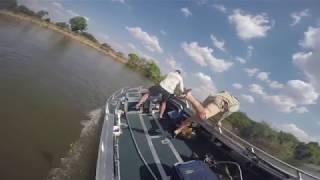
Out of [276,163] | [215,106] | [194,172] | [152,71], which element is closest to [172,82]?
[215,106]

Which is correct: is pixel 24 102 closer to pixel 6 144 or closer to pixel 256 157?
pixel 6 144

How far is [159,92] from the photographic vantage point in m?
8.32

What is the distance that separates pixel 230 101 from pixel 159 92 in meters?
2.40

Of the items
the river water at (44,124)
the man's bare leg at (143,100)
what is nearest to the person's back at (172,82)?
the man's bare leg at (143,100)

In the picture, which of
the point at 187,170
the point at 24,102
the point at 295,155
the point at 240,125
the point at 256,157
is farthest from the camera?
the point at 295,155

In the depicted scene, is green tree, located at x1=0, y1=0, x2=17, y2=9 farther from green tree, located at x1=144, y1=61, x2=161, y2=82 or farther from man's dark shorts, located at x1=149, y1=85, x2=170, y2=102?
man's dark shorts, located at x1=149, y1=85, x2=170, y2=102

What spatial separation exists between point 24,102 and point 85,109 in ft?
7.99

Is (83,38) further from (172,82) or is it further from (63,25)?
(172,82)

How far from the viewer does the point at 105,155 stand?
5.59 metres

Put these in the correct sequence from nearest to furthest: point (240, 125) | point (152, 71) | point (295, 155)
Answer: point (240, 125) → point (295, 155) → point (152, 71)

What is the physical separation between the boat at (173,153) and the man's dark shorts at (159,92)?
10.6 inches

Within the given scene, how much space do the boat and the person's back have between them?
0.70 meters

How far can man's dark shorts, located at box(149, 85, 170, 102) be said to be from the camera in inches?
310

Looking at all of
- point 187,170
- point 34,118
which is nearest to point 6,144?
point 34,118
